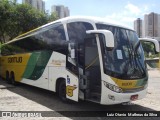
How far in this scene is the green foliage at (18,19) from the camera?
1091 inches

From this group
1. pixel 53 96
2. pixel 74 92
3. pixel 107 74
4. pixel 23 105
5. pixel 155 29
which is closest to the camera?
pixel 107 74

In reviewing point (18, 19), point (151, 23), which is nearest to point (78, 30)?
point (18, 19)

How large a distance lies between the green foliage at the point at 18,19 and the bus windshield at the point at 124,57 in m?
19.6

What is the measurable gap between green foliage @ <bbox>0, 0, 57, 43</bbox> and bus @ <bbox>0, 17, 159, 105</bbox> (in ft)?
55.5

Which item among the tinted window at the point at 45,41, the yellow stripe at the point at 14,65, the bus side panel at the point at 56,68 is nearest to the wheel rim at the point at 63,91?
the bus side panel at the point at 56,68

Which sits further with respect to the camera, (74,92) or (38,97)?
(38,97)

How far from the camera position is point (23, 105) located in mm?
10117

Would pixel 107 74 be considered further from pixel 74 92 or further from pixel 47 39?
pixel 47 39

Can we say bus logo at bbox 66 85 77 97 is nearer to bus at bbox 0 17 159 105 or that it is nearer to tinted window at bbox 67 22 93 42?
bus at bbox 0 17 159 105

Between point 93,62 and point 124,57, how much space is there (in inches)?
49.1

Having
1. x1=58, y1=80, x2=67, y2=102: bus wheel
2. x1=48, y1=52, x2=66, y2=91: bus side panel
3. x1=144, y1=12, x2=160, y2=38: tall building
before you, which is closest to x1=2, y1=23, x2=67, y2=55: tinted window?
x1=48, y1=52, x2=66, y2=91: bus side panel

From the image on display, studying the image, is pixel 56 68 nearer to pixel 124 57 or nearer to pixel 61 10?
pixel 124 57

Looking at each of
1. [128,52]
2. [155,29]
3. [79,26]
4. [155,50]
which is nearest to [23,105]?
[79,26]

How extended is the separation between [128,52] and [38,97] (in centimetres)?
491
